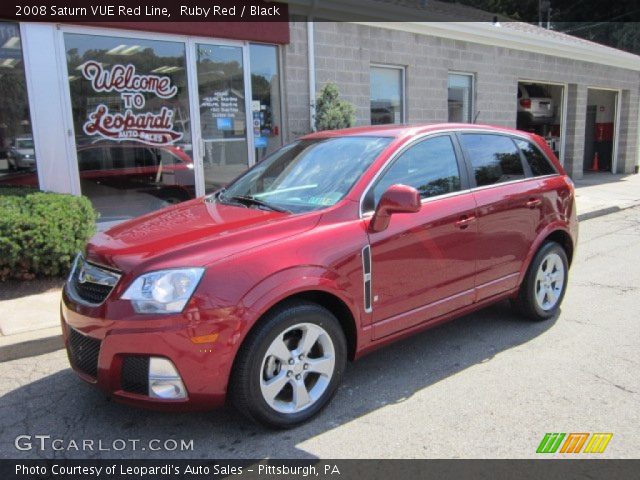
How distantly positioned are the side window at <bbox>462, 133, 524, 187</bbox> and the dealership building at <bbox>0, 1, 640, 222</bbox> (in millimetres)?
4970

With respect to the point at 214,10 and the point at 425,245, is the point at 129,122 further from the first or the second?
the point at 425,245

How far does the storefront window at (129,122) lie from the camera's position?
23.5 ft

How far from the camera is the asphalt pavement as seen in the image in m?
2.92

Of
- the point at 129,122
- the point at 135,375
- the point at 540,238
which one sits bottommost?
the point at 135,375

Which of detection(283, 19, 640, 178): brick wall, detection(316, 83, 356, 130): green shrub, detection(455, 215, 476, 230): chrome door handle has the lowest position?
detection(455, 215, 476, 230): chrome door handle

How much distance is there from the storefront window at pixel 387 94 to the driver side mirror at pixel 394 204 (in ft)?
24.4

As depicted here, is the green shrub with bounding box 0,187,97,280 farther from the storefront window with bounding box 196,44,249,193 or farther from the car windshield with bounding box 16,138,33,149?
the storefront window with bounding box 196,44,249,193

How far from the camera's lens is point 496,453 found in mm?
2832

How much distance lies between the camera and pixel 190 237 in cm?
303

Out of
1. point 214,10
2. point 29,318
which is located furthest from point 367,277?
point 214,10

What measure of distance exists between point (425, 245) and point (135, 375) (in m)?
1.97

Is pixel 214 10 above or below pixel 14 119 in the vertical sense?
above

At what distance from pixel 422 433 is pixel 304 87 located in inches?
285

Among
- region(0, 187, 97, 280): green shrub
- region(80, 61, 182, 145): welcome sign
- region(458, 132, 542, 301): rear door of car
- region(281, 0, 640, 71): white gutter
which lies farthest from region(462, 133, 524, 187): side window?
region(281, 0, 640, 71): white gutter
